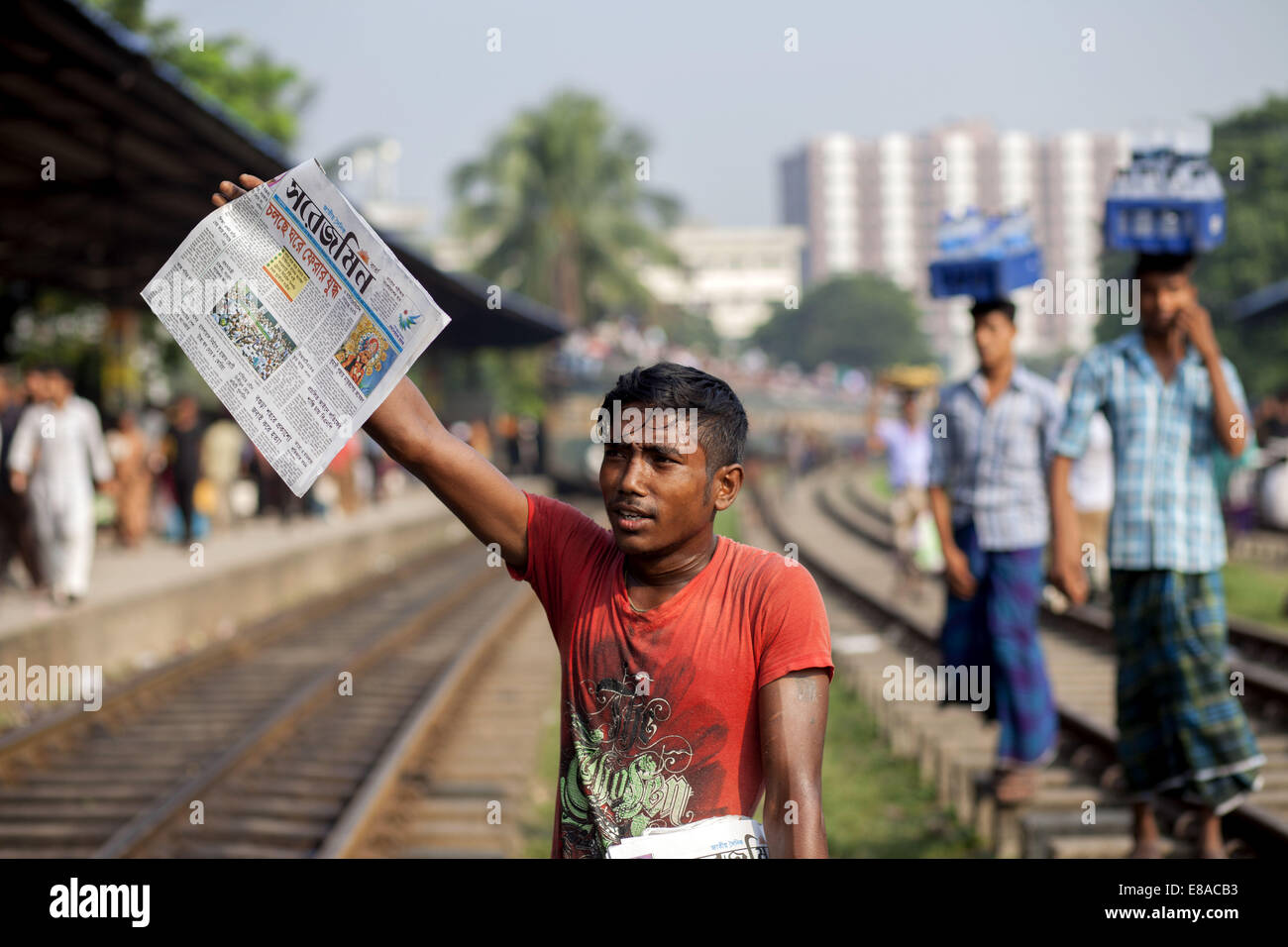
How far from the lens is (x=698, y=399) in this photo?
234cm

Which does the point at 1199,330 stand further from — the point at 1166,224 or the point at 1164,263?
the point at 1166,224

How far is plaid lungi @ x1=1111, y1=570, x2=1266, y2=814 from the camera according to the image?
457 centimetres

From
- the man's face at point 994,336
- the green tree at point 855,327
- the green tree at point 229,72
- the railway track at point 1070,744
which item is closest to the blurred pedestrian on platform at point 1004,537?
the man's face at point 994,336

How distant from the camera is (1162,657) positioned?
15.3ft

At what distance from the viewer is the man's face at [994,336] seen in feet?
17.9

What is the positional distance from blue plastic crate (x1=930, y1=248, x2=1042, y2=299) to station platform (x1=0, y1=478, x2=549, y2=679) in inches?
217

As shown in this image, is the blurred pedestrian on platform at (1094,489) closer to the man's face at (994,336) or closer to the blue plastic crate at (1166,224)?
the man's face at (994,336)

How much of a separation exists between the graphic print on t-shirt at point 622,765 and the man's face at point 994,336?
135 inches

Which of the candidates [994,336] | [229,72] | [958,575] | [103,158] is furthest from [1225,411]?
[229,72]

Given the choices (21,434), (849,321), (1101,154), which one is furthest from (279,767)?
(1101,154)

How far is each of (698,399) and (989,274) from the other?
330cm

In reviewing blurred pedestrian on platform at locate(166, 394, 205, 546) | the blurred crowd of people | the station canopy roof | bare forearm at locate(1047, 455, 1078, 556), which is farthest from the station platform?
bare forearm at locate(1047, 455, 1078, 556)

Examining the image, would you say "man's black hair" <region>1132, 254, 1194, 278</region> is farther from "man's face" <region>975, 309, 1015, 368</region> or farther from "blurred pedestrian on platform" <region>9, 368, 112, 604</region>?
"blurred pedestrian on platform" <region>9, 368, 112, 604</region>

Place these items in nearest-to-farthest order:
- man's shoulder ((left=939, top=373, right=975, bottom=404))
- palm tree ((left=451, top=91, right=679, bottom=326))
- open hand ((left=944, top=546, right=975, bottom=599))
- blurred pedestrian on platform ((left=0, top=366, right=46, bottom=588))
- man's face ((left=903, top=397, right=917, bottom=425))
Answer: open hand ((left=944, top=546, right=975, bottom=599)), man's shoulder ((left=939, top=373, right=975, bottom=404)), blurred pedestrian on platform ((left=0, top=366, right=46, bottom=588)), man's face ((left=903, top=397, right=917, bottom=425)), palm tree ((left=451, top=91, right=679, bottom=326))
